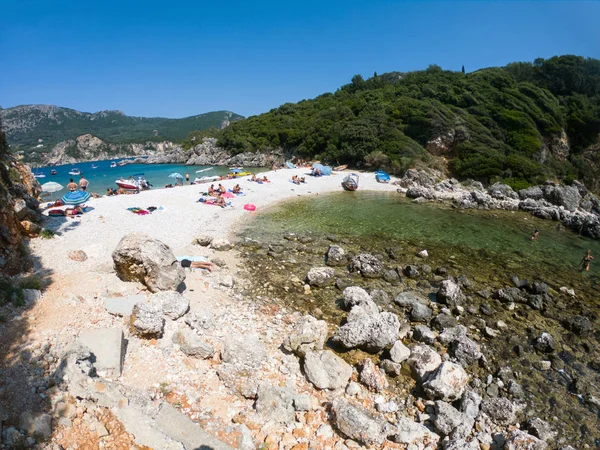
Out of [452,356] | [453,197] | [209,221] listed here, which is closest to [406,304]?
[452,356]

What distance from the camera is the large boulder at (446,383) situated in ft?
25.6

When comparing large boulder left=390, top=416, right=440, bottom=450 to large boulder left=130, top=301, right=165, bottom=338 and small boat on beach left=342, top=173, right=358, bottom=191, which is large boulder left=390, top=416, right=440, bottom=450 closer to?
large boulder left=130, top=301, right=165, bottom=338

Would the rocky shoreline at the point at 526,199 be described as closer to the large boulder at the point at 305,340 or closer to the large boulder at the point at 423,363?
the large boulder at the point at 423,363

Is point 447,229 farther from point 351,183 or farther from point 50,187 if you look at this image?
point 50,187

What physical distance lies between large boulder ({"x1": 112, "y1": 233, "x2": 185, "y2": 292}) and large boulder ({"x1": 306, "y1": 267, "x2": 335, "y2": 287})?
5.86m

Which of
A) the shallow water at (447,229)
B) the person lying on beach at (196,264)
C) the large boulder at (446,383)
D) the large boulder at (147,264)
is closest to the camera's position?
the large boulder at (446,383)

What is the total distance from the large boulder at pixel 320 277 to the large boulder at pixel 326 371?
554cm

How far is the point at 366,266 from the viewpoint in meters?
15.4

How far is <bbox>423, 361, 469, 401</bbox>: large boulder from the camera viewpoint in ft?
25.6

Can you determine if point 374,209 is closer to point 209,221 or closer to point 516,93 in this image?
point 209,221

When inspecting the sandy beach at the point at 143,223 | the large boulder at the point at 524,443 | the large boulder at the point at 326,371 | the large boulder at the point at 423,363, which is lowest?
the large boulder at the point at 524,443

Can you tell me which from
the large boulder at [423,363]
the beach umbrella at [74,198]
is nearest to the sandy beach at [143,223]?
the beach umbrella at [74,198]

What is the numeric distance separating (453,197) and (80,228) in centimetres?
3859

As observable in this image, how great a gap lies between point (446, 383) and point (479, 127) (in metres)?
57.5
